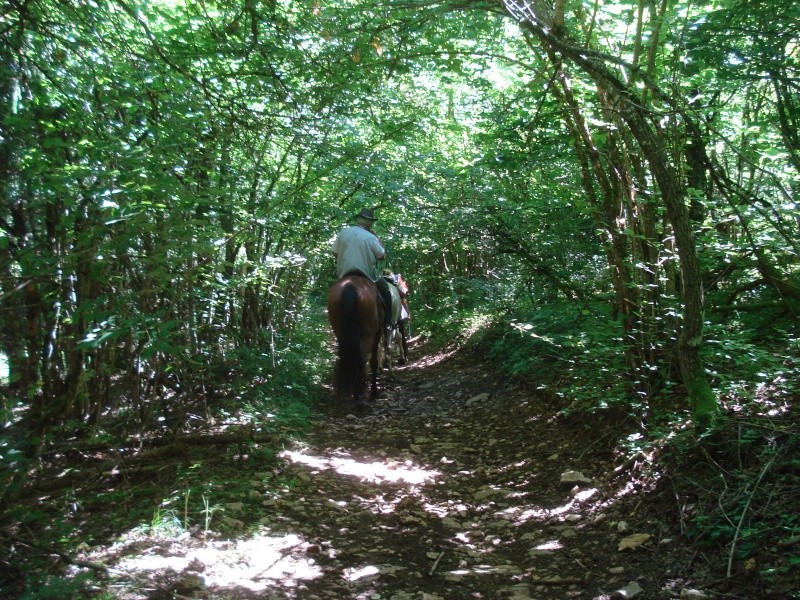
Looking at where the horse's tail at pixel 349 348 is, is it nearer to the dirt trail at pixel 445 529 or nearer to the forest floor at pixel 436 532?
the dirt trail at pixel 445 529

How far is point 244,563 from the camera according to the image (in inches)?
143

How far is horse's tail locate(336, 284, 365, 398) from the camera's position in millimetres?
7734

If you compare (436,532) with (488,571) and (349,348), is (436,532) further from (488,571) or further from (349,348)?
(349,348)

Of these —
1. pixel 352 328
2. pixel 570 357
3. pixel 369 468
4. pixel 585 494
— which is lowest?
pixel 585 494

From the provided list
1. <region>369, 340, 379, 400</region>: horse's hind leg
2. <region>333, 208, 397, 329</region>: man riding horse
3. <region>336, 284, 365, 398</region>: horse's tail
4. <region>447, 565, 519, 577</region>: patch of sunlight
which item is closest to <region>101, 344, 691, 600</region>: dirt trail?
<region>447, 565, 519, 577</region>: patch of sunlight

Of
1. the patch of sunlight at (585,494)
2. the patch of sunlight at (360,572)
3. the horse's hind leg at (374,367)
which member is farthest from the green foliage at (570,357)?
the patch of sunlight at (360,572)

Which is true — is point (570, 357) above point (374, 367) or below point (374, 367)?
below

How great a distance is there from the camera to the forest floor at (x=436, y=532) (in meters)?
3.35

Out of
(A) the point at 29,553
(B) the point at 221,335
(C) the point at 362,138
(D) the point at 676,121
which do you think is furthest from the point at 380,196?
(A) the point at 29,553

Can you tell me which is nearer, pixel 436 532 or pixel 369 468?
pixel 436 532

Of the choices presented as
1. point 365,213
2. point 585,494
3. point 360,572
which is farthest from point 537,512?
point 365,213

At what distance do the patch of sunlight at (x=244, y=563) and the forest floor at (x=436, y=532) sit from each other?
0.01 m

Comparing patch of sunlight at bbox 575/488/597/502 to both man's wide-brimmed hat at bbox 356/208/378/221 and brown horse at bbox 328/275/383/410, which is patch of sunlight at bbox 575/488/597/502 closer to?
brown horse at bbox 328/275/383/410

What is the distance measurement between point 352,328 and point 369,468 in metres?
2.34
